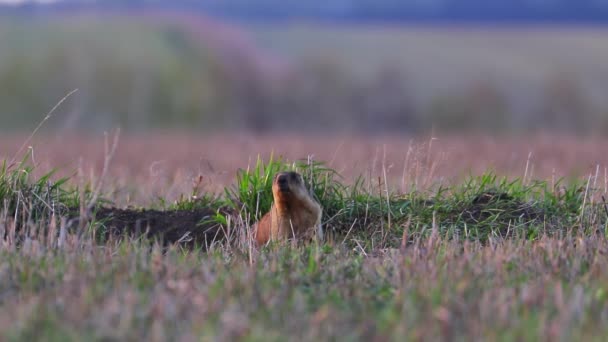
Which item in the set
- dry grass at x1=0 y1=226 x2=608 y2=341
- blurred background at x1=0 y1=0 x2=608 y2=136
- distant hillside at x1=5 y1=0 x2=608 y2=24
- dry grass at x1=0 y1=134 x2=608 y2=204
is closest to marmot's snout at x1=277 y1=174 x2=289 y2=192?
dry grass at x1=0 y1=226 x2=608 y2=341

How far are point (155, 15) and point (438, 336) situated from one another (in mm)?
44887

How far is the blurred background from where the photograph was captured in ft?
118

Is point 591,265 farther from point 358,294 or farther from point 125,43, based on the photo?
point 125,43

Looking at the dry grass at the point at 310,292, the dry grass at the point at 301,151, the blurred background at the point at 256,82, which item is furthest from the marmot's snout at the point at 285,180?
the blurred background at the point at 256,82

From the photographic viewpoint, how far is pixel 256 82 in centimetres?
3859

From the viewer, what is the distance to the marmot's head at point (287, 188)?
6.96m

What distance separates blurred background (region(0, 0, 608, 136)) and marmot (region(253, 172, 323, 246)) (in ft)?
79.8

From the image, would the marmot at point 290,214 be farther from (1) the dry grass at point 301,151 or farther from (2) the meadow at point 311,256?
(1) the dry grass at point 301,151

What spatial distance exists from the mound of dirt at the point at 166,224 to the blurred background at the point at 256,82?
77.1 ft

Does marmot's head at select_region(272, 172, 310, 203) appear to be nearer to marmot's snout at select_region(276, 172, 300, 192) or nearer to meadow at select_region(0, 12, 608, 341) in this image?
marmot's snout at select_region(276, 172, 300, 192)

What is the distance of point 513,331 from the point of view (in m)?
4.30

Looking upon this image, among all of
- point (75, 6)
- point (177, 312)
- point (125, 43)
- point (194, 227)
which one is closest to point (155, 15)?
point (125, 43)

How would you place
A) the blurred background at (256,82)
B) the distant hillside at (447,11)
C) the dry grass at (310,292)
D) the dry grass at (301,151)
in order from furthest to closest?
1. the distant hillside at (447,11)
2. the blurred background at (256,82)
3. the dry grass at (301,151)
4. the dry grass at (310,292)

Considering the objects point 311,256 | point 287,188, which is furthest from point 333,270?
point 287,188
